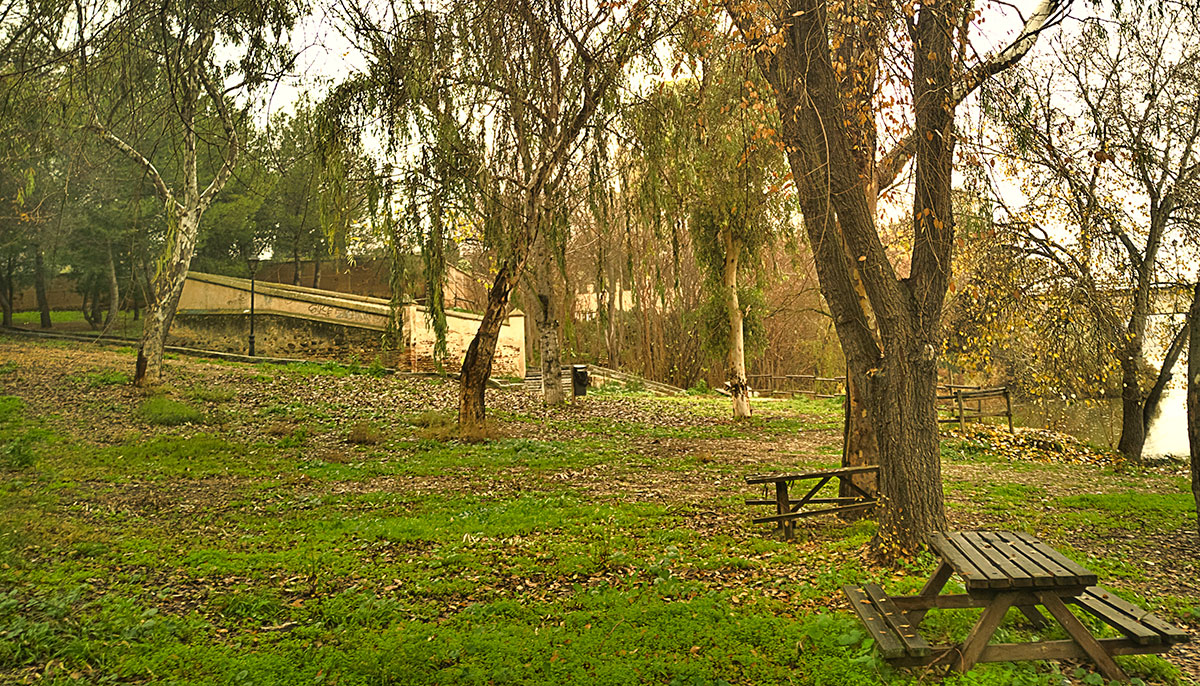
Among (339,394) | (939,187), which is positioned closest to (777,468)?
(939,187)

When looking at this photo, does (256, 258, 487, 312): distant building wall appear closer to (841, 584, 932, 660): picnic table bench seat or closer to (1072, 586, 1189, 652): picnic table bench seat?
(841, 584, 932, 660): picnic table bench seat

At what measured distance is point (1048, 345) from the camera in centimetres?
1117

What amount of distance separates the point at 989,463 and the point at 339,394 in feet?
45.4

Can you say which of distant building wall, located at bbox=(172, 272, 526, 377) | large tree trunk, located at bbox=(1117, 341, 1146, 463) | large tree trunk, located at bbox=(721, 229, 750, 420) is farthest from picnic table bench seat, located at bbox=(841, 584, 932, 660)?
distant building wall, located at bbox=(172, 272, 526, 377)

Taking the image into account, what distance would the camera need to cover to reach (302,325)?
918 inches

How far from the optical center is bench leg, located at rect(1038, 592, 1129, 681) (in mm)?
3889

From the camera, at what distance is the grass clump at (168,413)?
1358cm

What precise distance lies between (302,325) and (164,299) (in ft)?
24.5

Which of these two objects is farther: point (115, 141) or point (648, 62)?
point (115, 141)

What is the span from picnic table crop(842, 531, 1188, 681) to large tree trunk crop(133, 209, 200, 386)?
15944 millimetres

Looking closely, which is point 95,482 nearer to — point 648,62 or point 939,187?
point 648,62

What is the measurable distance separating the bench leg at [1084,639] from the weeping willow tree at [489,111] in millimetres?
5732

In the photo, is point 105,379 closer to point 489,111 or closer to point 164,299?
point 164,299

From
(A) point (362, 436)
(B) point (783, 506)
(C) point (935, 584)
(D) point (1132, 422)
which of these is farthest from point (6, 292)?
(D) point (1132, 422)
